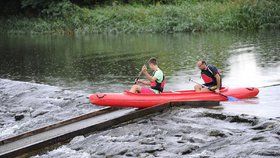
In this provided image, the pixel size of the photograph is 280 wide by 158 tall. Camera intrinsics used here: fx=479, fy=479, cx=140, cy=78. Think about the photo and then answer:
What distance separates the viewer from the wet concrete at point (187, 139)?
11218 mm

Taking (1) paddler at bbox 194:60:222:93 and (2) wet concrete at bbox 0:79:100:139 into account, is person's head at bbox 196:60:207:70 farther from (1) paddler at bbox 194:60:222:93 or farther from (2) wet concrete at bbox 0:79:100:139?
(2) wet concrete at bbox 0:79:100:139

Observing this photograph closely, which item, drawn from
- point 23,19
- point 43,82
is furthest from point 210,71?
point 23,19

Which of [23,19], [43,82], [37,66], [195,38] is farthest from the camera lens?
[23,19]

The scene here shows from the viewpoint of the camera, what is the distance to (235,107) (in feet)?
49.2

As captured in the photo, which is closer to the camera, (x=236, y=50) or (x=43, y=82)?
(x=43, y=82)

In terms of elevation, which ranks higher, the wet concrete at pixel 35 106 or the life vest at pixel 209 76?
the life vest at pixel 209 76

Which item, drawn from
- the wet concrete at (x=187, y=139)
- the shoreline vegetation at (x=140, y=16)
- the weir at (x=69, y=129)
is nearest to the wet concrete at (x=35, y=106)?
the weir at (x=69, y=129)

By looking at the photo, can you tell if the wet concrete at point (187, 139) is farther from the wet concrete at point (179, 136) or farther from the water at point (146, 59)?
the water at point (146, 59)

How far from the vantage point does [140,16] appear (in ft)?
148

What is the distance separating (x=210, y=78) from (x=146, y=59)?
40.1 ft

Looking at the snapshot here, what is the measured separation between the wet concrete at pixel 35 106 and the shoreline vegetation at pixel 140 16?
23.0 metres

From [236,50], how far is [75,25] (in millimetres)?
23266

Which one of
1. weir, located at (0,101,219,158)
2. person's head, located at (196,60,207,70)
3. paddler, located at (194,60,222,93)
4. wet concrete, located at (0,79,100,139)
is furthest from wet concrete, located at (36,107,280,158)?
wet concrete, located at (0,79,100,139)

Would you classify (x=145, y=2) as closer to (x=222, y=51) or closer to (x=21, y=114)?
(x=222, y=51)
